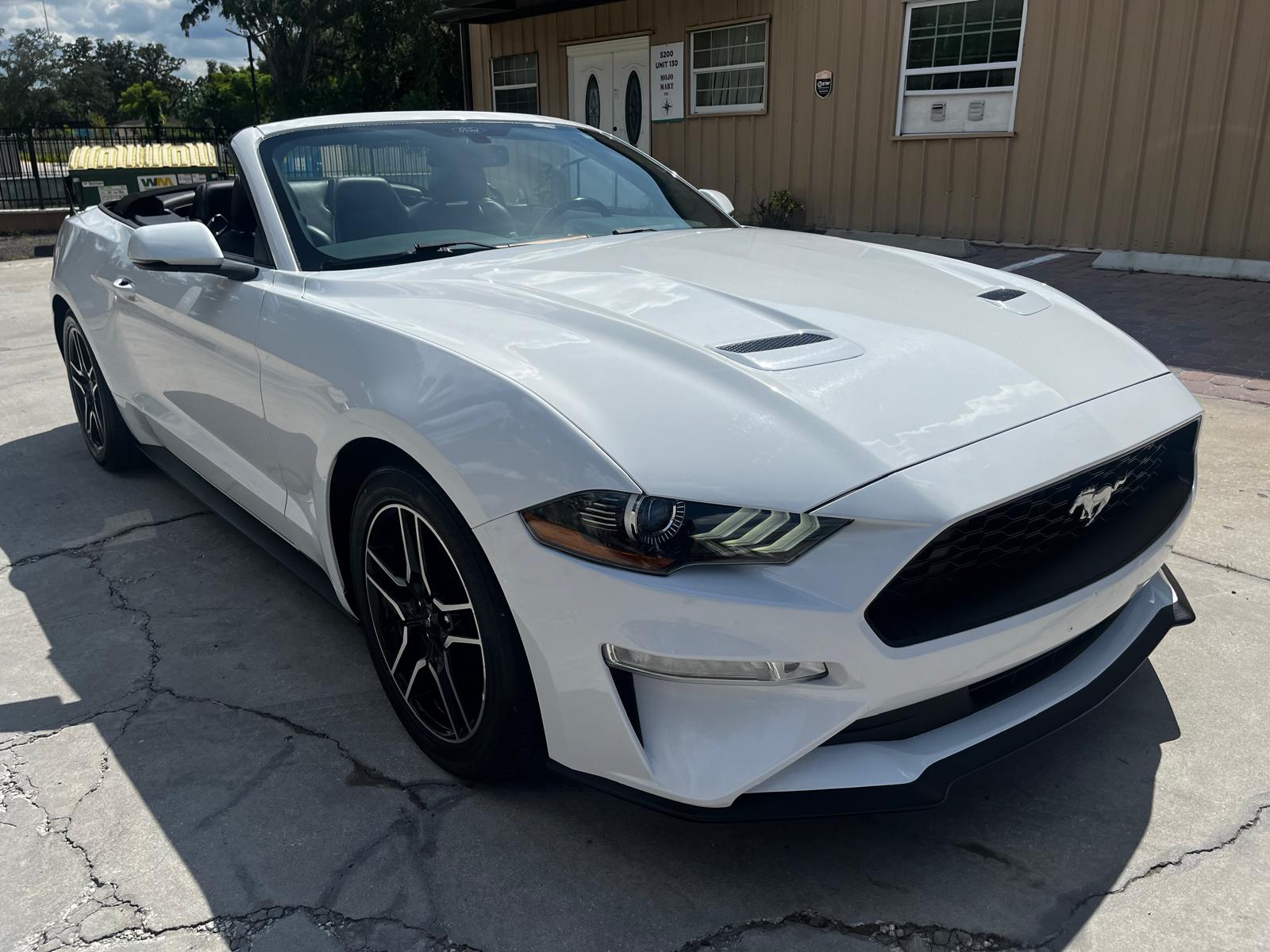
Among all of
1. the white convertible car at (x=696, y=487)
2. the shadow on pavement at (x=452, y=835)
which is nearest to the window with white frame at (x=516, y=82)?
the white convertible car at (x=696, y=487)

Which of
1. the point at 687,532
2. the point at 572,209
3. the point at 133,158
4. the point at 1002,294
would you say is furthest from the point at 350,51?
the point at 687,532

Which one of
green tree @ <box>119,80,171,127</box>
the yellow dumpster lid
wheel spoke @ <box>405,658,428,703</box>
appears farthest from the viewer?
green tree @ <box>119,80,171,127</box>

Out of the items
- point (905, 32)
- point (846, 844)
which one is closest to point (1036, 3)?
point (905, 32)

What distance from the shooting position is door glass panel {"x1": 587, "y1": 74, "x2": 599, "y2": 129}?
45.1 ft

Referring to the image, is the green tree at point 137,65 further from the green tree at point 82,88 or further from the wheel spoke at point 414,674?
the wheel spoke at point 414,674

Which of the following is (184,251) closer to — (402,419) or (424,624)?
(402,419)

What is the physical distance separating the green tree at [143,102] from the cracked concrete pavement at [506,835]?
84.0 meters

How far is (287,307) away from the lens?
2754mm

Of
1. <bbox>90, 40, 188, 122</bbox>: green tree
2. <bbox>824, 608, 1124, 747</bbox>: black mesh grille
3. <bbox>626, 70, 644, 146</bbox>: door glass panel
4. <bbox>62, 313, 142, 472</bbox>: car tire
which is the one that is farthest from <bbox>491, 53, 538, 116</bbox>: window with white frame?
<bbox>90, 40, 188, 122</bbox>: green tree

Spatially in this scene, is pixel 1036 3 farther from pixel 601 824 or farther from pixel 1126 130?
pixel 601 824

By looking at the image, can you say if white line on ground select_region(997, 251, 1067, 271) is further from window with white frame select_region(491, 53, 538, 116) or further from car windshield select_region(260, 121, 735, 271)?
window with white frame select_region(491, 53, 538, 116)

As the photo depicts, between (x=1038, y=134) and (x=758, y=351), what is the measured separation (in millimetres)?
8508

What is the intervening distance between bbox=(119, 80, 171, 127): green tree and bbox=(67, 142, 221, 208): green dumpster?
7141 cm

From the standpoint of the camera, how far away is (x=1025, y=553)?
6.80 feet
